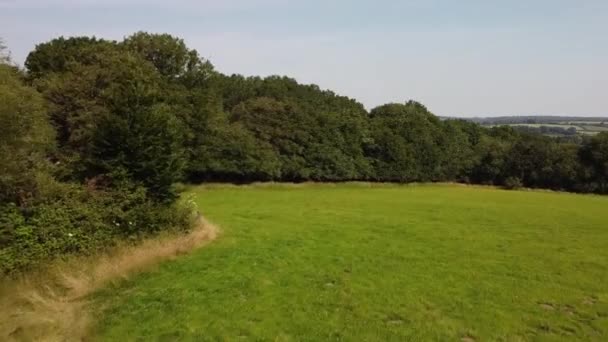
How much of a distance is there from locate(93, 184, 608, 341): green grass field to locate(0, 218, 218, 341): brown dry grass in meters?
0.60

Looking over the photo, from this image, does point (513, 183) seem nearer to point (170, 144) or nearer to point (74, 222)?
point (170, 144)

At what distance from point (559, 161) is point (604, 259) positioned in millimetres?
62259

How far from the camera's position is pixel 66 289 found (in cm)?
1405

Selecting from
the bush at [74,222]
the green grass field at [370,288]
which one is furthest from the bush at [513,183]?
the bush at [74,222]

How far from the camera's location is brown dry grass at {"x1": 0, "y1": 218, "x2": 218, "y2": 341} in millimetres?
11062

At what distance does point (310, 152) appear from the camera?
2467 inches

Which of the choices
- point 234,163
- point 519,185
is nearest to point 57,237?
point 234,163

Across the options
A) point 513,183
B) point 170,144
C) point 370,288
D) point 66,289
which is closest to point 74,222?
point 66,289

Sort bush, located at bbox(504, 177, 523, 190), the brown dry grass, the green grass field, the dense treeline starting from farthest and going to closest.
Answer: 1. bush, located at bbox(504, 177, 523, 190)
2. the dense treeline
3. the brown dry grass
4. the green grass field

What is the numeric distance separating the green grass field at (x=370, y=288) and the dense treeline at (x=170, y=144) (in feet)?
11.7

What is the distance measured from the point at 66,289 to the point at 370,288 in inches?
347

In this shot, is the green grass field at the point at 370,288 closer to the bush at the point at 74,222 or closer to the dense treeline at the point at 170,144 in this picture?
the bush at the point at 74,222

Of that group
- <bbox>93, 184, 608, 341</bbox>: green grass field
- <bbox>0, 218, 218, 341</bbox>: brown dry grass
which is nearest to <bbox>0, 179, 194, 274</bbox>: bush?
<bbox>0, 218, 218, 341</bbox>: brown dry grass

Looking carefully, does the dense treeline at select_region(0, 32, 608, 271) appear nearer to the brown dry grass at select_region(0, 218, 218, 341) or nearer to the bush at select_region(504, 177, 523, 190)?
the bush at select_region(504, 177, 523, 190)
